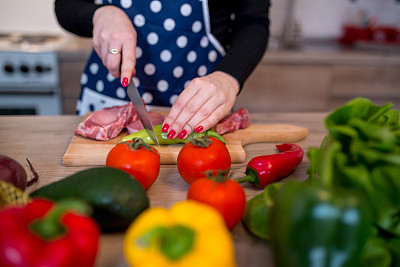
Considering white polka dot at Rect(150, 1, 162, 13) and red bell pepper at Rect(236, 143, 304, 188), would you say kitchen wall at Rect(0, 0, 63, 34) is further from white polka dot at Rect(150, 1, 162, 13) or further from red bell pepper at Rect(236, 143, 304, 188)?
red bell pepper at Rect(236, 143, 304, 188)

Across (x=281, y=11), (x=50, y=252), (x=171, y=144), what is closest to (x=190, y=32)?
(x=171, y=144)

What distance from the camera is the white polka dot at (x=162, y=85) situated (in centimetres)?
136

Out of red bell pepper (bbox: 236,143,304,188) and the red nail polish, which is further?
the red nail polish

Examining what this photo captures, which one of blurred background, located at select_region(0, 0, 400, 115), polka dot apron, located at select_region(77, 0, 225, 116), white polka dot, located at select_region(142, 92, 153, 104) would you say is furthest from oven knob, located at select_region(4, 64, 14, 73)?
white polka dot, located at select_region(142, 92, 153, 104)

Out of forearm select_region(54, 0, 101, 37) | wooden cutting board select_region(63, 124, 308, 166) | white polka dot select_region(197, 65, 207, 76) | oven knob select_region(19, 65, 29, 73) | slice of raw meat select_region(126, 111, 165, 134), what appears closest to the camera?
wooden cutting board select_region(63, 124, 308, 166)

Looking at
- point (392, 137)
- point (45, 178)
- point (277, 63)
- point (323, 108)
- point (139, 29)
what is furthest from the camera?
point (323, 108)

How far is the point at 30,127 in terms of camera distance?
3.81 feet

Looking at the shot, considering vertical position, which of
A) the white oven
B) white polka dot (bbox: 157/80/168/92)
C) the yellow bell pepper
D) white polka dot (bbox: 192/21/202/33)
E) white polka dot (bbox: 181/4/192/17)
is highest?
white polka dot (bbox: 181/4/192/17)

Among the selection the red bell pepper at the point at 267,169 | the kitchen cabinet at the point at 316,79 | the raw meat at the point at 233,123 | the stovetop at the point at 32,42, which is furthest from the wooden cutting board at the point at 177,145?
the stovetop at the point at 32,42

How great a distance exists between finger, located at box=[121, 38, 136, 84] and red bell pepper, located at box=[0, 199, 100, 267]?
60 centimetres

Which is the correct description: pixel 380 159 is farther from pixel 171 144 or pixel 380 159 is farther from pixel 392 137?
pixel 171 144

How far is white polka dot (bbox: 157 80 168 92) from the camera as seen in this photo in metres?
1.36

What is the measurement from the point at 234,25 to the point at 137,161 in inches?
35.0

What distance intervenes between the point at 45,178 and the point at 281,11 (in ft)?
8.06
